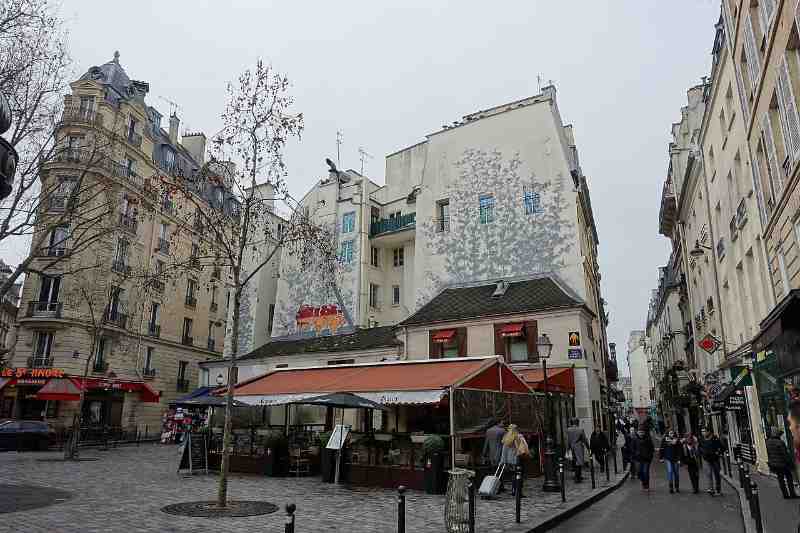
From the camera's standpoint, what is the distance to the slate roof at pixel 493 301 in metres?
21.8

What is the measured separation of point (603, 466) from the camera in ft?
64.4

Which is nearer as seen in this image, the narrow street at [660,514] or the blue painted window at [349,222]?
the narrow street at [660,514]

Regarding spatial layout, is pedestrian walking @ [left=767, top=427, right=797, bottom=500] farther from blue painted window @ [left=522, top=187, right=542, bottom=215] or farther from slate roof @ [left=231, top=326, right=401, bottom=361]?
slate roof @ [left=231, top=326, right=401, bottom=361]

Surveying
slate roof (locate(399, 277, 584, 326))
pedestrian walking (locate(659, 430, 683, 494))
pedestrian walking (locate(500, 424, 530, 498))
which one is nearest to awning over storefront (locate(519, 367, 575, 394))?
slate roof (locate(399, 277, 584, 326))

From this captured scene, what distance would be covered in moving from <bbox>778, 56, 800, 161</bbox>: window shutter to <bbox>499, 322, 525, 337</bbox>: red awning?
12169 millimetres

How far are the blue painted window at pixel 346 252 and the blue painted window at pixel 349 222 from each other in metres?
0.80

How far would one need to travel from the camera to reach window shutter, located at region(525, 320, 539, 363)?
2123cm

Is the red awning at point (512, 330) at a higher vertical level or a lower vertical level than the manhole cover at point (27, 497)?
higher

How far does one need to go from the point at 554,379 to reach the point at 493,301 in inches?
203

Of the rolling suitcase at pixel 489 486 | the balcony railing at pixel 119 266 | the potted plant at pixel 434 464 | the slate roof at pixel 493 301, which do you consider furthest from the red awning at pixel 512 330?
the balcony railing at pixel 119 266

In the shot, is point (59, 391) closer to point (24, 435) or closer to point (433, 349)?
point (24, 435)

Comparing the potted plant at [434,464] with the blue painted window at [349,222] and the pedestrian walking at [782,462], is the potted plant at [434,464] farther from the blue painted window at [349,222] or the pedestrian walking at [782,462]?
the blue painted window at [349,222]

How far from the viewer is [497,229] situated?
25.8 metres

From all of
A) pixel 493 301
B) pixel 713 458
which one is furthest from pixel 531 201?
pixel 713 458
